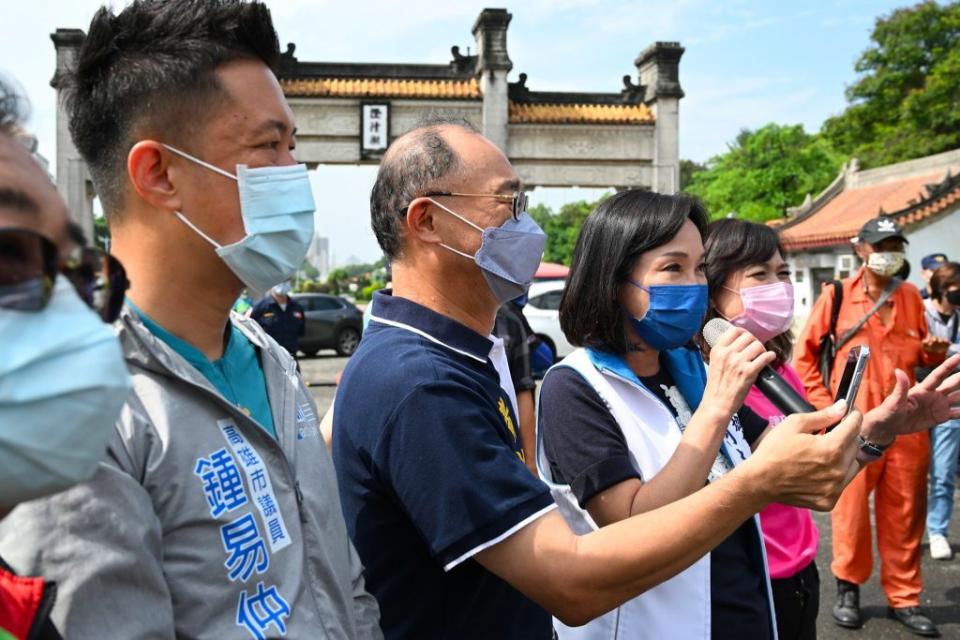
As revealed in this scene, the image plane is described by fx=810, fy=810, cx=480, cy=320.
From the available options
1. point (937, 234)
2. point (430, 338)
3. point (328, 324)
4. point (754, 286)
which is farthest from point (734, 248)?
point (937, 234)

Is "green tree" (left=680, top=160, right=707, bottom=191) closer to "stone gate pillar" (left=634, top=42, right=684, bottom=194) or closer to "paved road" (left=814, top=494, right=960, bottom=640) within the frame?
"stone gate pillar" (left=634, top=42, right=684, bottom=194)

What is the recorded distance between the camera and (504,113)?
1809cm

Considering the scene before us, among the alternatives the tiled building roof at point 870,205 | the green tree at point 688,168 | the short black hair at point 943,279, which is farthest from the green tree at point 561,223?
the short black hair at point 943,279

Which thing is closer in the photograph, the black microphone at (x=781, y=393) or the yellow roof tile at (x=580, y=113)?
the black microphone at (x=781, y=393)

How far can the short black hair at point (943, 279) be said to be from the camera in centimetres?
627

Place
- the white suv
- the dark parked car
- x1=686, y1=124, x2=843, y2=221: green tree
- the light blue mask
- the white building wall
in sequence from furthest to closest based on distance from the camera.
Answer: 1. x1=686, y1=124, x2=843, y2=221: green tree
2. the white building wall
3. the dark parked car
4. the white suv
5. the light blue mask

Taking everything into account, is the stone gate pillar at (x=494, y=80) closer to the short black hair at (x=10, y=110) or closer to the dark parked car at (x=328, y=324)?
the dark parked car at (x=328, y=324)

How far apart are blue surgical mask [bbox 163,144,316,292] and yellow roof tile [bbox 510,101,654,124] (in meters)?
17.2

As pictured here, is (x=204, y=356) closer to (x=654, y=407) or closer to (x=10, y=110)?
(x=10, y=110)

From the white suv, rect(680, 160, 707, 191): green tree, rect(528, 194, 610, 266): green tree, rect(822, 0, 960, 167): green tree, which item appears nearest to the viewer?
the white suv

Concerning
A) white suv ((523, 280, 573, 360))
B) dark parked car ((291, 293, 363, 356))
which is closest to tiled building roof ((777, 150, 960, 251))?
white suv ((523, 280, 573, 360))

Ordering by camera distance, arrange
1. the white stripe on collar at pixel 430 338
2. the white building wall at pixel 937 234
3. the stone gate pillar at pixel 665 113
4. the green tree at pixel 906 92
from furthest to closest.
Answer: the green tree at pixel 906 92 → the white building wall at pixel 937 234 → the stone gate pillar at pixel 665 113 → the white stripe on collar at pixel 430 338

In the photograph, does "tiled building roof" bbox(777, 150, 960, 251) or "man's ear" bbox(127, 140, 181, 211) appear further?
"tiled building roof" bbox(777, 150, 960, 251)

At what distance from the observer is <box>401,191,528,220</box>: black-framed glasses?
1.89 metres
